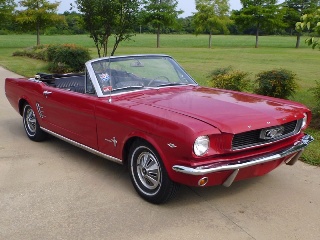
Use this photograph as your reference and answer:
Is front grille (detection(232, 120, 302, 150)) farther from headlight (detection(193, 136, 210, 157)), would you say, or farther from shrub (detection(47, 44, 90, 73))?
shrub (detection(47, 44, 90, 73))

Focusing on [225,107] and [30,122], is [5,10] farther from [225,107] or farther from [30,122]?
[225,107]

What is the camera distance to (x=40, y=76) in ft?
20.2

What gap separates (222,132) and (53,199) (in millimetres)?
1913

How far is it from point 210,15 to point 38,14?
22.4 meters

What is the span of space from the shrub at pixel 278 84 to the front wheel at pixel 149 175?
5.46 metres

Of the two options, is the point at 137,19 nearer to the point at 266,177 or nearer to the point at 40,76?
the point at 40,76

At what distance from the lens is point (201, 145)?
3426mm

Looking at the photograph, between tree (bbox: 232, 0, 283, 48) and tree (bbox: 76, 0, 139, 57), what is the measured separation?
36728mm

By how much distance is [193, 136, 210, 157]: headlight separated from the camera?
338 centimetres

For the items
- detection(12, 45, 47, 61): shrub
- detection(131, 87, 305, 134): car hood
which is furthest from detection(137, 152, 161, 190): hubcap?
detection(12, 45, 47, 61): shrub

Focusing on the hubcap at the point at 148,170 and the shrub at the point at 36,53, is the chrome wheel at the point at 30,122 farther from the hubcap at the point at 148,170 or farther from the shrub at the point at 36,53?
the shrub at the point at 36,53

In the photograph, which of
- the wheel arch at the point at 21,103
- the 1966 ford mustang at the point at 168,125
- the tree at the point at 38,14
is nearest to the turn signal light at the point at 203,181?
the 1966 ford mustang at the point at 168,125

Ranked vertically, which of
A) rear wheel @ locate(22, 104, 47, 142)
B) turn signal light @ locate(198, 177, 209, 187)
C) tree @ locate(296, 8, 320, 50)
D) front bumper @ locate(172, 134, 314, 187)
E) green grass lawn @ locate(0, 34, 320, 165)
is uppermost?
tree @ locate(296, 8, 320, 50)

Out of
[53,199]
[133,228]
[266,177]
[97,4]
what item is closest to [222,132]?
[133,228]
